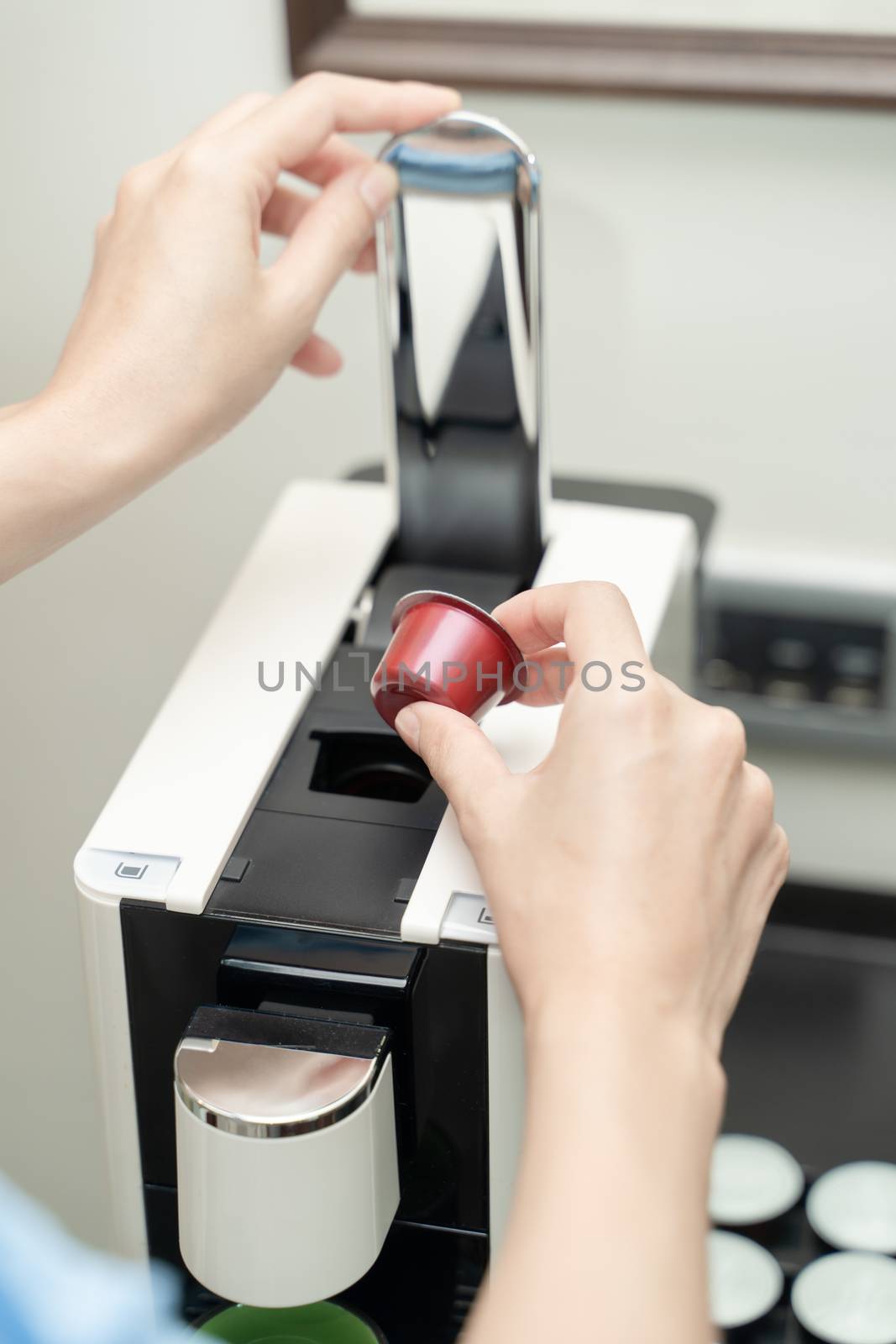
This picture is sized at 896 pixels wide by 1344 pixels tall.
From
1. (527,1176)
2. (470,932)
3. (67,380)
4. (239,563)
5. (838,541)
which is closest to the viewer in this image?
(527,1176)

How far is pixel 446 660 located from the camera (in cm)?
53

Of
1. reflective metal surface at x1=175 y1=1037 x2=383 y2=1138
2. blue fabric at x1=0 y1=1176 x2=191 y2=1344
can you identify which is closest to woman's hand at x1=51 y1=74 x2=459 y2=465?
reflective metal surface at x1=175 y1=1037 x2=383 y2=1138

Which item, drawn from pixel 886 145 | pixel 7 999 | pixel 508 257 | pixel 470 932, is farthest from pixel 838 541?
pixel 7 999

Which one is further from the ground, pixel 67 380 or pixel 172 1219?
pixel 67 380

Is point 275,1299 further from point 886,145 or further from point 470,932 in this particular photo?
point 886,145

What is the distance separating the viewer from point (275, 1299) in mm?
484

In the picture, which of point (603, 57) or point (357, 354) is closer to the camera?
point (603, 57)

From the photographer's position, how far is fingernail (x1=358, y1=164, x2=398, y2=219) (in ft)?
2.03

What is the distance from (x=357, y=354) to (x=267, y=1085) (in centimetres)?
54

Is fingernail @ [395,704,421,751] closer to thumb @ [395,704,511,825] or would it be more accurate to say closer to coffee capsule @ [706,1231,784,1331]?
thumb @ [395,704,511,825]

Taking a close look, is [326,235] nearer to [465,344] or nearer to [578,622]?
[465,344]

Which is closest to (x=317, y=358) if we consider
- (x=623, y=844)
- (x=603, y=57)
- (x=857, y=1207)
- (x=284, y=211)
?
(x=284, y=211)

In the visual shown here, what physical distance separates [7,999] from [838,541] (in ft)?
2.15

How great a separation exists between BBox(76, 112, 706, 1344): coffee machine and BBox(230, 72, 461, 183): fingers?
0.18 ft
